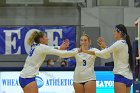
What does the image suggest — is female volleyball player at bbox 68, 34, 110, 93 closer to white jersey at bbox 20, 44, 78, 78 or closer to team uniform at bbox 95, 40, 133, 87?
white jersey at bbox 20, 44, 78, 78

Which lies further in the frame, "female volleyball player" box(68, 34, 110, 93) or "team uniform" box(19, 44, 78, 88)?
"female volleyball player" box(68, 34, 110, 93)

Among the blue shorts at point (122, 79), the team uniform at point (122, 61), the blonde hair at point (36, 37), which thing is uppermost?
the blonde hair at point (36, 37)

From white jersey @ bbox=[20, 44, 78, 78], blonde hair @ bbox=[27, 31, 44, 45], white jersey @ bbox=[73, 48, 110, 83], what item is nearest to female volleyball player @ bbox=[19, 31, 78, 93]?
white jersey @ bbox=[20, 44, 78, 78]

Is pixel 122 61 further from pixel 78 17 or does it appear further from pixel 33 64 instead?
pixel 78 17

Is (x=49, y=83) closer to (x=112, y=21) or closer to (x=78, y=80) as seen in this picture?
(x=78, y=80)

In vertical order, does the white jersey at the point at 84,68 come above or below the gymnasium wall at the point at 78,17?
below

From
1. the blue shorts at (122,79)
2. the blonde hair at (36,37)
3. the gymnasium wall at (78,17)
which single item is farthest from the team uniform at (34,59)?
the gymnasium wall at (78,17)

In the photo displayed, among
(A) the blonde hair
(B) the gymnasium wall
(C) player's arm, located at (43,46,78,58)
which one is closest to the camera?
(C) player's arm, located at (43,46,78,58)

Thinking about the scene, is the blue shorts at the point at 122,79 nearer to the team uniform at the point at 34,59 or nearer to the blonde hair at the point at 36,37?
the team uniform at the point at 34,59

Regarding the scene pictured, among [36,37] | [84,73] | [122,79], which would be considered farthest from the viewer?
[84,73]

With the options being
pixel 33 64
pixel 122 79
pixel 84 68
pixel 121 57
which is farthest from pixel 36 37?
pixel 122 79

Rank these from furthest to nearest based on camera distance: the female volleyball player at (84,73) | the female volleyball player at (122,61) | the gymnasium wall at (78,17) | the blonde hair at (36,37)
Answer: the gymnasium wall at (78,17) → the female volleyball player at (84,73) → the blonde hair at (36,37) → the female volleyball player at (122,61)

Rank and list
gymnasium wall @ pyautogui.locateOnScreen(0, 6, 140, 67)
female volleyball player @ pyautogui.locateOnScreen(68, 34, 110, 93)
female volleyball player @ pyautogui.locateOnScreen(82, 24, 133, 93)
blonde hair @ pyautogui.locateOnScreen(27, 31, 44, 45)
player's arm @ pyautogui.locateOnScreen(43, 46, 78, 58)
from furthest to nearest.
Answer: gymnasium wall @ pyautogui.locateOnScreen(0, 6, 140, 67) → female volleyball player @ pyautogui.locateOnScreen(68, 34, 110, 93) → blonde hair @ pyautogui.locateOnScreen(27, 31, 44, 45) → player's arm @ pyautogui.locateOnScreen(43, 46, 78, 58) → female volleyball player @ pyautogui.locateOnScreen(82, 24, 133, 93)

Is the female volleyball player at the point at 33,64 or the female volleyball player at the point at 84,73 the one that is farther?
the female volleyball player at the point at 84,73
